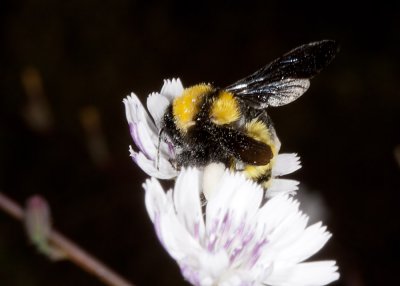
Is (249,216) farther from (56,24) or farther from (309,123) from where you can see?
(56,24)

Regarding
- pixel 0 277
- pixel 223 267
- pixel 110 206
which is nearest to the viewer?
pixel 223 267

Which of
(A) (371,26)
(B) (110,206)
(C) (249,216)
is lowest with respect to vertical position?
(C) (249,216)

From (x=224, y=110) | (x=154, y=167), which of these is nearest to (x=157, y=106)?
(x=154, y=167)

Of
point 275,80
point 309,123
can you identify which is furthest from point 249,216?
point 309,123

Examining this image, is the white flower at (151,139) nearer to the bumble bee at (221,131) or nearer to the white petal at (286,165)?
the bumble bee at (221,131)

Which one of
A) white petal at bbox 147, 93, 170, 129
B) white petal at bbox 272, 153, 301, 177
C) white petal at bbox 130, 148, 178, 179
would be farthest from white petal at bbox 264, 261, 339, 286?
white petal at bbox 147, 93, 170, 129
